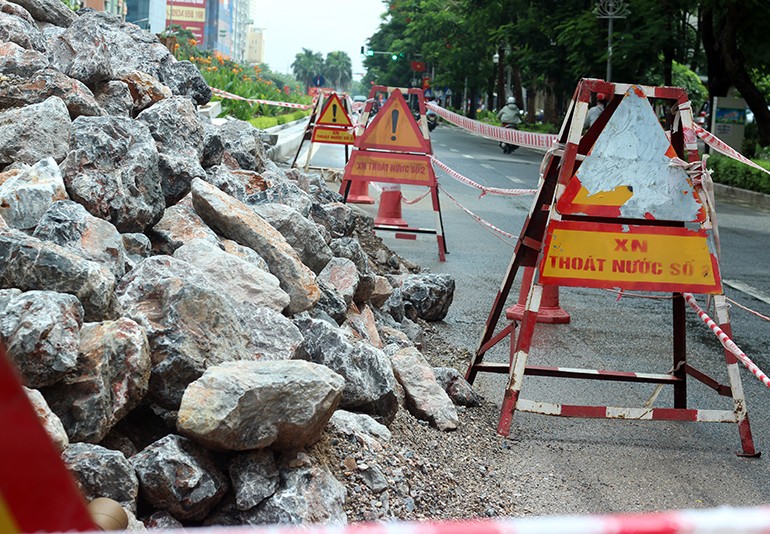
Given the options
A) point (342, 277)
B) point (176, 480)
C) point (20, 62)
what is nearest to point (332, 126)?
point (20, 62)

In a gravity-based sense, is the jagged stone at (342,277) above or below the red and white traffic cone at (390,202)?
above

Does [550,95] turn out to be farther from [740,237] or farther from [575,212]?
[575,212]

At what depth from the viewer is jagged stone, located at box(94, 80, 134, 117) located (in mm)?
7086

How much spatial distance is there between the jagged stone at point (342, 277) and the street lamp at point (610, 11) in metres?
23.5

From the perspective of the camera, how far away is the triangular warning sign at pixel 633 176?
196 inches

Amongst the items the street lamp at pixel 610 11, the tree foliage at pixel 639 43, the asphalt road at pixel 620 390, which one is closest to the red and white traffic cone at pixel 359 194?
the asphalt road at pixel 620 390

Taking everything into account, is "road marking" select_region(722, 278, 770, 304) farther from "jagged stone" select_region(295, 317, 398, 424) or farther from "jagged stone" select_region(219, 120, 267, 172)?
"jagged stone" select_region(295, 317, 398, 424)

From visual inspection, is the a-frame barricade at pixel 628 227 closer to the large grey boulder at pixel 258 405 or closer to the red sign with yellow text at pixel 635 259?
the red sign with yellow text at pixel 635 259

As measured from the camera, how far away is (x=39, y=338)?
318 centimetres

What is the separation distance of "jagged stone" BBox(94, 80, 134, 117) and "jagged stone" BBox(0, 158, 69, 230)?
7.09 ft

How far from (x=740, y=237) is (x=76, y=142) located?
34.9 feet

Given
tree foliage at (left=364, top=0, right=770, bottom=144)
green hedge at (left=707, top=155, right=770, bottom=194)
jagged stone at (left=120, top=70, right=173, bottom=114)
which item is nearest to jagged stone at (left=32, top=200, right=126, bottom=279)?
jagged stone at (left=120, top=70, right=173, bottom=114)

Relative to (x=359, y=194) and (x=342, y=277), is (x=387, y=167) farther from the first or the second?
(x=342, y=277)

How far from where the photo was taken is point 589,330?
759 cm
